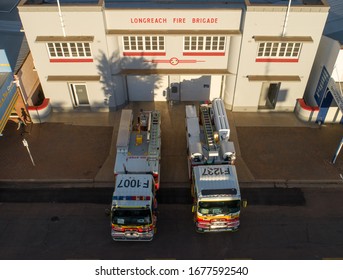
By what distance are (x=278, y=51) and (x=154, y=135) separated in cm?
1122

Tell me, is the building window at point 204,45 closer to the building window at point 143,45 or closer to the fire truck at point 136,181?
the building window at point 143,45

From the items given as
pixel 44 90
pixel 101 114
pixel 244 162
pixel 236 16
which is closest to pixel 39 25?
pixel 44 90

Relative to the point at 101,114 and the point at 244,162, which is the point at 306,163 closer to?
the point at 244,162

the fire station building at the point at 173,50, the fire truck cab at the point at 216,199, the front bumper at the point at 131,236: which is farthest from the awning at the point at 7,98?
the fire truck cab at the point at 216,199

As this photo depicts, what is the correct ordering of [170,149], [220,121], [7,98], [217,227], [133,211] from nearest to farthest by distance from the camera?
[133,211], [217,227], [220,121], [7,98], [170,149]

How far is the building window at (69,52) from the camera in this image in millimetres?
24516

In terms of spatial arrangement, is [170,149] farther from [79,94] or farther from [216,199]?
[79,94]

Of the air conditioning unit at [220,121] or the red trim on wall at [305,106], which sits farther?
the red trim on wall at [305,106]

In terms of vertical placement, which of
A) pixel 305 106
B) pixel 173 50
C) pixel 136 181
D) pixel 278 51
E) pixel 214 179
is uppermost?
pixel 278 51

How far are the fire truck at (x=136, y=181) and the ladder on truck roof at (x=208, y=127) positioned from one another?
3.11 meters

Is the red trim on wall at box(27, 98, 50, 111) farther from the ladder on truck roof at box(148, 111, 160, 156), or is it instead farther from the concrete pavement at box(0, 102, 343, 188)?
the ladder on truck roof at box(148, 111, 160, 156)

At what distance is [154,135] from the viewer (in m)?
22.2

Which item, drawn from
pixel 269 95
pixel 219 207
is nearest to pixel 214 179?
pixel 219 207

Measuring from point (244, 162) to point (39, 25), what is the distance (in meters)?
17.1
